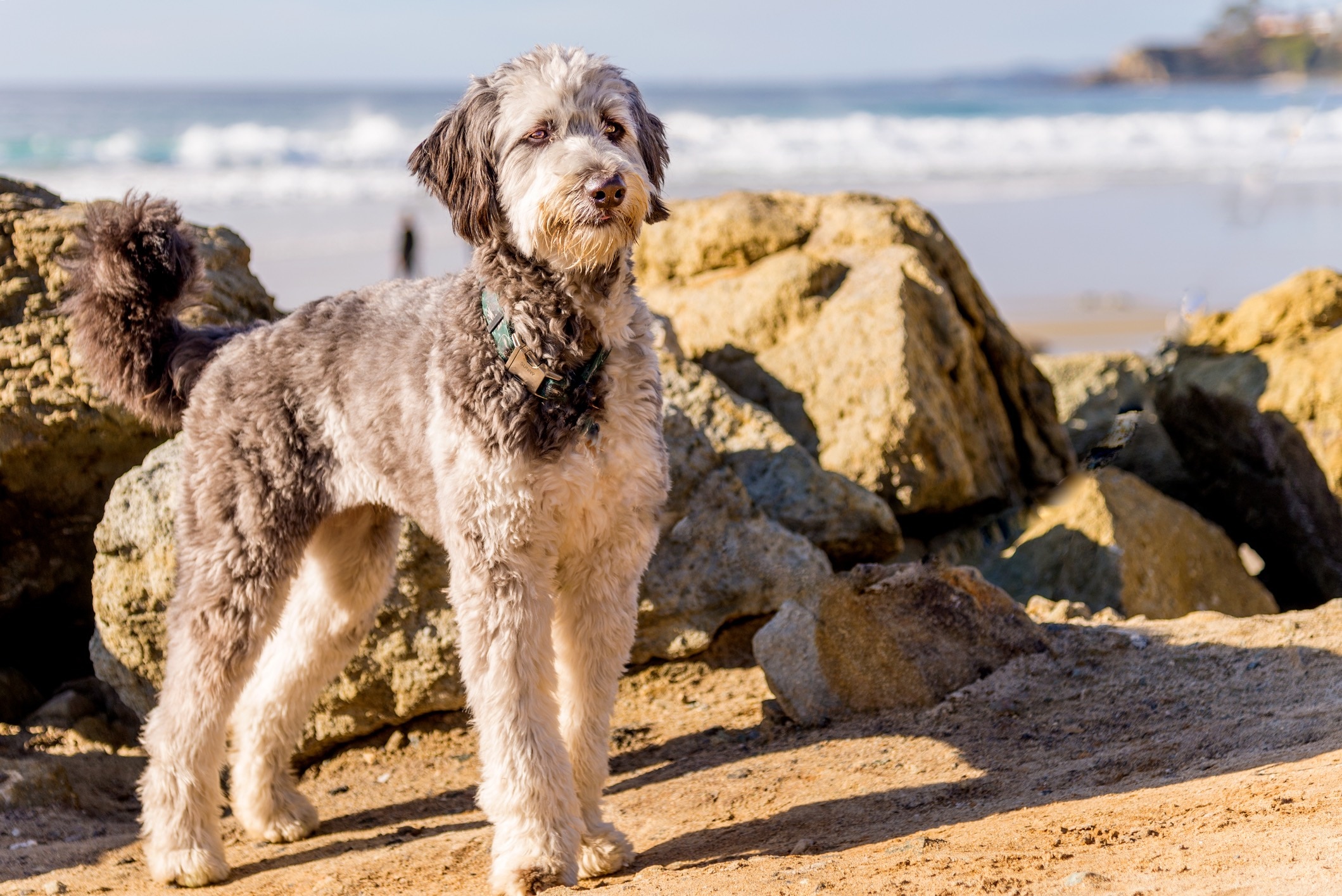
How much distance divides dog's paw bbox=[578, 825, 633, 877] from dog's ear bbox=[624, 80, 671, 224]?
223 cm

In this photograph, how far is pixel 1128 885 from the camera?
3.47 metres

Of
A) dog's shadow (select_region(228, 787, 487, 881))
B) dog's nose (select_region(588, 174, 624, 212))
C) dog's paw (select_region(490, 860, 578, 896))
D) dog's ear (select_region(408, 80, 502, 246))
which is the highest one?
dog's ear (select_region(408, 80, 502, 246))

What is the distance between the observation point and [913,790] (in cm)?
492

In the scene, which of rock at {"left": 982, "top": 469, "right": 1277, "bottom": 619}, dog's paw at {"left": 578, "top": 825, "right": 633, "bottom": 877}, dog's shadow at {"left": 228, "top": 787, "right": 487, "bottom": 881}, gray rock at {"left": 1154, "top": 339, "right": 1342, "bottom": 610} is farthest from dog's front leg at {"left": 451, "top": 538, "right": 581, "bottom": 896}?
gray rock at {"left": 1154, "top": 339, "right": 1342, "bottom": 610}

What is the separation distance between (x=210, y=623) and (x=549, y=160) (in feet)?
7.73

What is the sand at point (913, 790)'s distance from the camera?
381 cm

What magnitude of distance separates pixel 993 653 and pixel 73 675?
5.26 metres

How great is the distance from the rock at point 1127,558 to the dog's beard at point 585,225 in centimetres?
420

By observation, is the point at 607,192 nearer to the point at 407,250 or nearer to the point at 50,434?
the point at 50,434

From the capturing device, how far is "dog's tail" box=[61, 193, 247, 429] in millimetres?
4855

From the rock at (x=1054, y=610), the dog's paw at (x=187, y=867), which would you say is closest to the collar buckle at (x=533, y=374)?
the dog's paw at (x=187, y=867)

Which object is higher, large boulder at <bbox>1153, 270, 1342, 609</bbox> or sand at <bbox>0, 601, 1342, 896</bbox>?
large boulder at <bbox>1153, 270, 1342, 609</bbox>

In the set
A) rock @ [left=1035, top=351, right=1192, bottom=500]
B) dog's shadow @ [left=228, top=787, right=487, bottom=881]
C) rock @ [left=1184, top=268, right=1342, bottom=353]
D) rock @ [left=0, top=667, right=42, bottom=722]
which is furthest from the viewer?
rock @ [left=1035, top=351, right=1192, bottom=500]

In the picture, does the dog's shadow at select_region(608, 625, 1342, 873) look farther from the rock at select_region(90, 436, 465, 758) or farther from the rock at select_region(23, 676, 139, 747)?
the rock at select_region(23, 676, 139, 747)
